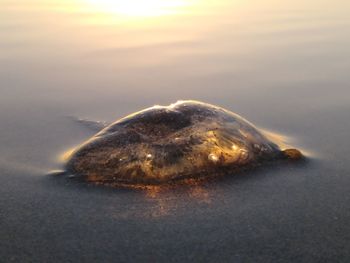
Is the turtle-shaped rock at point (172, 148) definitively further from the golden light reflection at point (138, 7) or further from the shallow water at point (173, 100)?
the golden light reflection at point (138, 7)

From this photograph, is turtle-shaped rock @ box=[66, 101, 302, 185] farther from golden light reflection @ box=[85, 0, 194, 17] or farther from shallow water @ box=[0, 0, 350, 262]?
golden light reflection @ box=[85, 0, 194, 17]

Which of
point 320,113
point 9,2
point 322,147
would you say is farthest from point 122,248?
point 9,2

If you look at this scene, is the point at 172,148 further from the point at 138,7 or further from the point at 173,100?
the point at 138,7

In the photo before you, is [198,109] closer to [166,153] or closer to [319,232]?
[166,153]

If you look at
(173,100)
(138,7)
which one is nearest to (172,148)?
(173,100)

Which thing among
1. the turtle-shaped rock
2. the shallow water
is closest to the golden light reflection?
the shallow water
